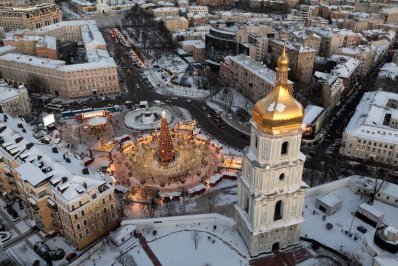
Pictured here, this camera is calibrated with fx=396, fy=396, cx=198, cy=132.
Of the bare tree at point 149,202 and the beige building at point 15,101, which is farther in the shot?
the beige building at point 15,101

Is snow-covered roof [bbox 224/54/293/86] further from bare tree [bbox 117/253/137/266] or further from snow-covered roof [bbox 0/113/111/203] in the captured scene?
bare tree [bbox 117/253/137/266]

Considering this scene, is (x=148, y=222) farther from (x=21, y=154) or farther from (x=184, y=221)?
(x=21, y=154)

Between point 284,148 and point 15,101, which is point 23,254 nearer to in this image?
point 284,148

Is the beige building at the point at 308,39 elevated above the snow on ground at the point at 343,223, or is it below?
above

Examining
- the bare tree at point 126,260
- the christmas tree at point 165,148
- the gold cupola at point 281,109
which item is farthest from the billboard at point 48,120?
the gold cupola at point 281,109

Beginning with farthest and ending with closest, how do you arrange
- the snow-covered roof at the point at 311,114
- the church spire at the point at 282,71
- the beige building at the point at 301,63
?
the beige building at the point at 301,63 → the snow-covered roof at the point at 311,114 → the church spire at the point at 282,71

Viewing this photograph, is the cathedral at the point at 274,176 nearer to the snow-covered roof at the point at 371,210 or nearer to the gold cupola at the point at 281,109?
the gold cupola at the point at 281,109

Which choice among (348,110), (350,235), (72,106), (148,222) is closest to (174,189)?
(148,222)
